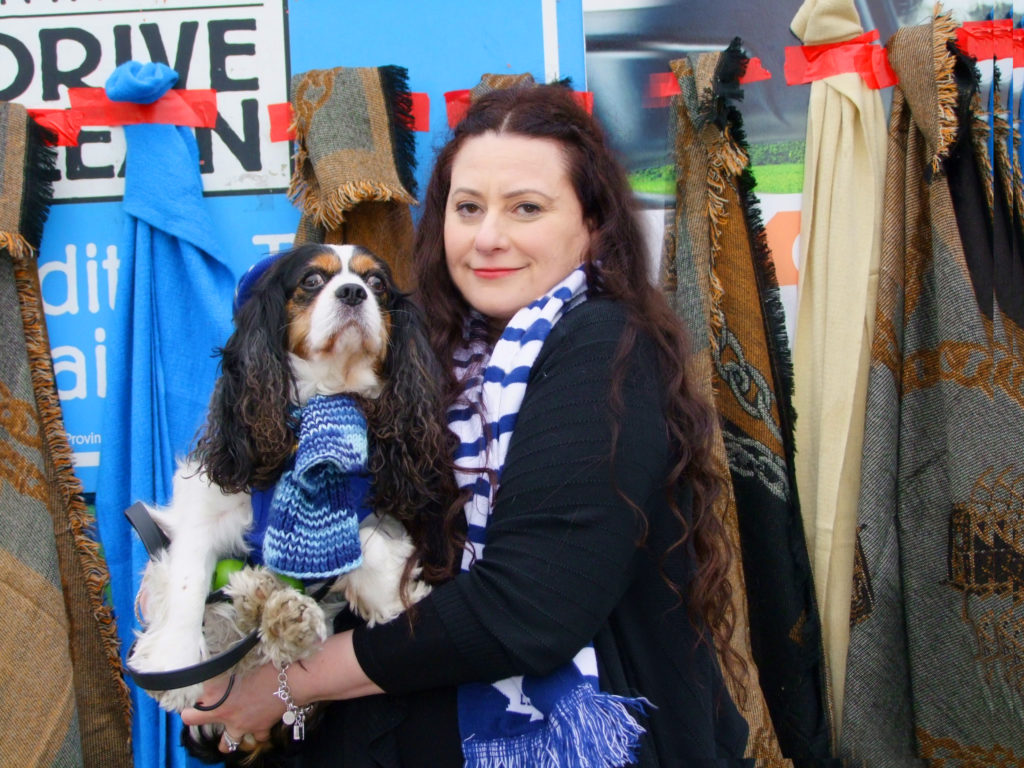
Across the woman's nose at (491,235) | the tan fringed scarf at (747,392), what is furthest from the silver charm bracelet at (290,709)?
the tan fringed scarf at (747,392)

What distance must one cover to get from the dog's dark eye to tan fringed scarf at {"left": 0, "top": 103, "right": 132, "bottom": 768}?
2.74 ft

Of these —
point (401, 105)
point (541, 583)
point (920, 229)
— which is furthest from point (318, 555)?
point (920, 229)

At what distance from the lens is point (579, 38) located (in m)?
2.29

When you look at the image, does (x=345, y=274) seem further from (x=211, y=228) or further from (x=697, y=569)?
(x=697, y=569)

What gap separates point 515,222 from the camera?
1548 millimetres

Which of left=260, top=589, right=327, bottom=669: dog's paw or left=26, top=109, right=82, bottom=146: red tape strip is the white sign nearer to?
left=26, top=109, right=82, bottom=146: red tape strip

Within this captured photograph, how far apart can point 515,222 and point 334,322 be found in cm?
40

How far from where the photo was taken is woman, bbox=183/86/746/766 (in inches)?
48.4

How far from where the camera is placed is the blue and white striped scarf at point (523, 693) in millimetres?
1237

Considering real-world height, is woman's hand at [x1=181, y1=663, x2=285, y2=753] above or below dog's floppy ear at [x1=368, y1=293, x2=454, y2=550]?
below

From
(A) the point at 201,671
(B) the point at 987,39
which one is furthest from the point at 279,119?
(B) the point at 987,39

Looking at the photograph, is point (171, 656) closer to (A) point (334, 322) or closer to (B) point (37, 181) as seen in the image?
(A) point (334, 322)

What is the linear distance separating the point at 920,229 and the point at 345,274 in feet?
4.63

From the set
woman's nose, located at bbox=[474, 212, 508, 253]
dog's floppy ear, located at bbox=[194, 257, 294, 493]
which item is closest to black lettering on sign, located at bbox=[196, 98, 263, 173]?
dog's floppy ear, located at bbox=[194, 257, 294, 493]
